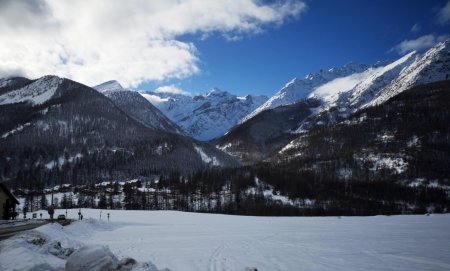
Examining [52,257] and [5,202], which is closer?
[52,257]

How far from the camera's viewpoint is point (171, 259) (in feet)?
91.5

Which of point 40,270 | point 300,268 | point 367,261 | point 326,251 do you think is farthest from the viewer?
point 326,251

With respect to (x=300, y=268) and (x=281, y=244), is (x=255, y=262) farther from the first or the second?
(x=281, y=244)

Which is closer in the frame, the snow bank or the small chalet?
the snow bank

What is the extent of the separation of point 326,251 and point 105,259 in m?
22.5

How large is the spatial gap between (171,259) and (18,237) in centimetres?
1042

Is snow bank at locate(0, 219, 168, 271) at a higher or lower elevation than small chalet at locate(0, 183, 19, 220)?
lower

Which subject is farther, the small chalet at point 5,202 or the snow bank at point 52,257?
the small chalet at point 5,202

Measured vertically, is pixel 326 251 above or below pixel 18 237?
below

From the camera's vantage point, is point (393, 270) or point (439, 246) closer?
point (393, 270)

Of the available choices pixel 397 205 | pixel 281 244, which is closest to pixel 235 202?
pixel 397 205

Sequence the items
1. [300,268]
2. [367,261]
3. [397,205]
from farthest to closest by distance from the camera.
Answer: [397,205] < [367,261] < [300,268]

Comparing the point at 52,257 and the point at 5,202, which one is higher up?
the point at 5,202

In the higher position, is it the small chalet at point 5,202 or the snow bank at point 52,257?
the small chalet at point 5,202
